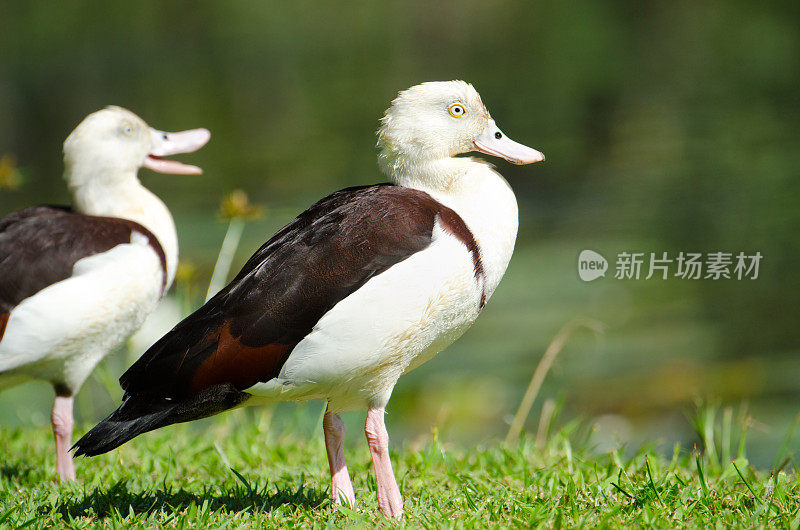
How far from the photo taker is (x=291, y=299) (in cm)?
290

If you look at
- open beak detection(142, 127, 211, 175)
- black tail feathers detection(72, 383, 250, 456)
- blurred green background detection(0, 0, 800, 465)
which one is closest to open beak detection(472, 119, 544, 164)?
black tail feathers detection(72, 383, 250, 456)

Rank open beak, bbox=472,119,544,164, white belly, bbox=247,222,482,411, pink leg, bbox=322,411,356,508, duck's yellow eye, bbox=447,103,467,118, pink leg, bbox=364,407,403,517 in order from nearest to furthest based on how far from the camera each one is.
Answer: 1. white belly, bbox=247,222,482,411
2. pink leg, bbox=364,407,403,517
3. pink leg, bbox=322,411,356,508
4. duck's yellow eye, bbox=447,103,467,118
5. open beak, bbox=472,119,544,164

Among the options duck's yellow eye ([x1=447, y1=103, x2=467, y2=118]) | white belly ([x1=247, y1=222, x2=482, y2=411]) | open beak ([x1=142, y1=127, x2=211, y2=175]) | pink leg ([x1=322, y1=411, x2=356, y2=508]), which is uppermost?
duck's yellow eye ([x1=447, y1=103, x2=467, y2=118])

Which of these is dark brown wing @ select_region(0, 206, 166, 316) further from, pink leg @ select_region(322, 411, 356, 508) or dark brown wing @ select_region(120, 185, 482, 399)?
pink leg @ select_region(322, 411, 356, 508)

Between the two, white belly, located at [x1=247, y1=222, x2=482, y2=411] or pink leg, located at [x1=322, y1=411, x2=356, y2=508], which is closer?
white belly, located at [x1=247, y1=222, x2=482, y2=411]

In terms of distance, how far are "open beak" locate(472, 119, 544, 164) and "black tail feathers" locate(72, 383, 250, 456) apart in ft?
4.23

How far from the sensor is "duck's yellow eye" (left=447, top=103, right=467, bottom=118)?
3299 mm

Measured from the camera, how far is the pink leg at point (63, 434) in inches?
153

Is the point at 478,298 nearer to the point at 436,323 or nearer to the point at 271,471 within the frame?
the point at 436,323

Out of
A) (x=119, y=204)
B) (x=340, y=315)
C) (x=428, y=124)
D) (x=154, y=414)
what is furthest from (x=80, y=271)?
(x=428, y=124)

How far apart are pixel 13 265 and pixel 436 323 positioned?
200cm

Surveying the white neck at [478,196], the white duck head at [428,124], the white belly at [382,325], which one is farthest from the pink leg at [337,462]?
the white duck head at [428,124]

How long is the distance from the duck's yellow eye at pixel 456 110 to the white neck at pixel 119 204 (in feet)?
Answer: 5.86

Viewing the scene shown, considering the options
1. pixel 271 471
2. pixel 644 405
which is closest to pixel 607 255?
pixel 644 405
